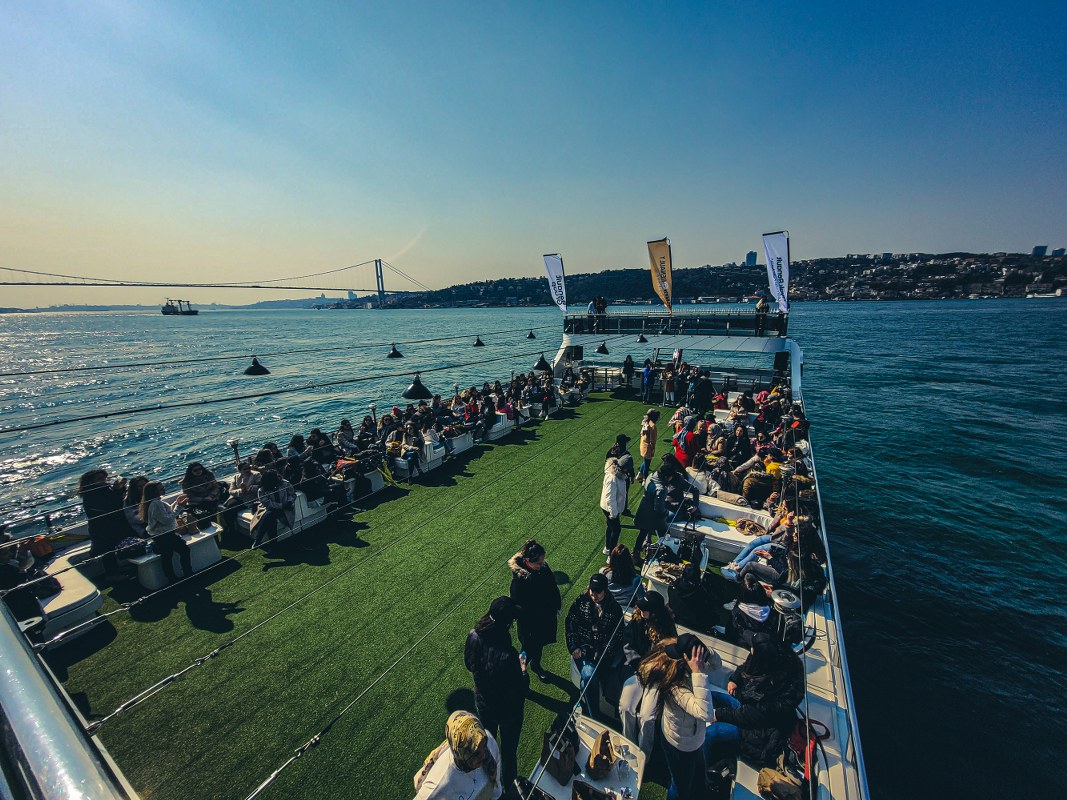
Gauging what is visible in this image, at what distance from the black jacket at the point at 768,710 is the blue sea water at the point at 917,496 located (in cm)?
387

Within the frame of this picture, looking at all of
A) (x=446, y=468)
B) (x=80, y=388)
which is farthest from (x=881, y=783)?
(x=80, y=388)

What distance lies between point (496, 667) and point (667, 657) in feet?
4.68

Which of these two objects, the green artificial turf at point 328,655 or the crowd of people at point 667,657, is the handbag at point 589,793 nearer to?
the crowd of people at point 667,657

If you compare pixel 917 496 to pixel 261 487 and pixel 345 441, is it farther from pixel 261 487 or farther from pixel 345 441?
pixel 261 487

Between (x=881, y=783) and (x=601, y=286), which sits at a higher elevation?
(x=601, y=286)

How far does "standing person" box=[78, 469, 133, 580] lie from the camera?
650cm

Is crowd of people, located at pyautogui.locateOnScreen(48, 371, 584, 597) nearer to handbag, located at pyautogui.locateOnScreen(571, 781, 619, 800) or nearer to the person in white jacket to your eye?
the person in white jacket

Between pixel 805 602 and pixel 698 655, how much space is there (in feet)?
8.96

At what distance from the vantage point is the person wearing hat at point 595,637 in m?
4.42

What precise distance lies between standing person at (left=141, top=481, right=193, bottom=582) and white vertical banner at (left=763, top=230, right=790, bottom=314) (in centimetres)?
2018

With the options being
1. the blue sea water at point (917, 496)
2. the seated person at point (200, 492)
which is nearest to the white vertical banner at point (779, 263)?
the blue sea water at point (917, 496)

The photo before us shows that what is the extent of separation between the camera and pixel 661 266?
1941 centimetres

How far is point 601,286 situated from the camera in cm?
14025

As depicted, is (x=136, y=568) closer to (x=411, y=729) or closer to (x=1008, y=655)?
(x=411, y=729)
